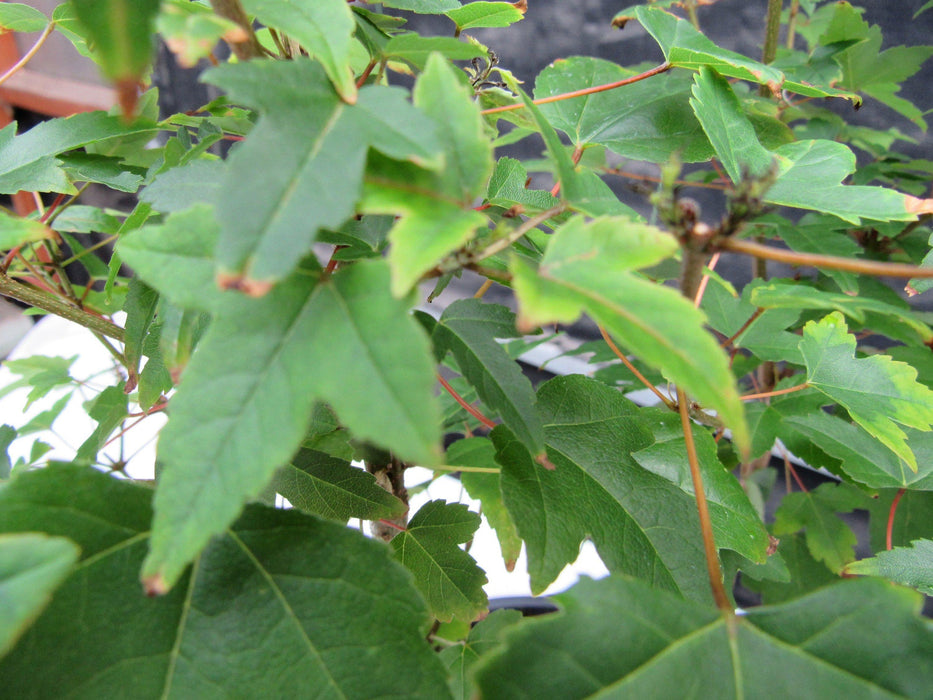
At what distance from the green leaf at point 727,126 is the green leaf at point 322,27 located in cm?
19

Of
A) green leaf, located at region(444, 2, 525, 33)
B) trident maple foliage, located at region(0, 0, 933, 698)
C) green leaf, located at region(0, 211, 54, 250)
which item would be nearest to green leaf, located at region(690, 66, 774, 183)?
trident maple foliage, located at region(0, 0, 933, 698)

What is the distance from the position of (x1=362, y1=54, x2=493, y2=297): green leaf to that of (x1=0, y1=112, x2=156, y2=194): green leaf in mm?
232

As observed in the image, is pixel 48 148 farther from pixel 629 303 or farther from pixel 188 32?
pixel 629 303

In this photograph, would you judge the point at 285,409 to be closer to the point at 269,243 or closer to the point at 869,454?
the point at 269,243

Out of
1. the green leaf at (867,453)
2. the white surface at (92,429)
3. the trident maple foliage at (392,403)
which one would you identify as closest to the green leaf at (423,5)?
the trident maple foliage at (392,403)

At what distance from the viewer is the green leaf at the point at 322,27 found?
8.1 inches

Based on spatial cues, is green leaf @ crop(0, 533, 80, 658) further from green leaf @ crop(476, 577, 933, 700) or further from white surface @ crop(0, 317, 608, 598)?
white surface @ crop(0, 317, 608, 598)

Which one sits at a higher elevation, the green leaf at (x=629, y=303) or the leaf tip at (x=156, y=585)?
the green leaf at (x=629, y=303)

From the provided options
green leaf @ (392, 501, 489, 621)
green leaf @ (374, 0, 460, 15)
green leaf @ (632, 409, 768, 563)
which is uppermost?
green leaf @ (374, 0, 460, 15)

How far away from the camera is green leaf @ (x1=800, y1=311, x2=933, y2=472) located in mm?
326

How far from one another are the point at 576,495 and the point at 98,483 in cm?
20

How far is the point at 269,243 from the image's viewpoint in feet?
0.54

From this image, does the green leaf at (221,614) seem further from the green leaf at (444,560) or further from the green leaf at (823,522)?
the green leaf at (823,522)

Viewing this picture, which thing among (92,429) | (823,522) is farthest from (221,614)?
(92,429)
